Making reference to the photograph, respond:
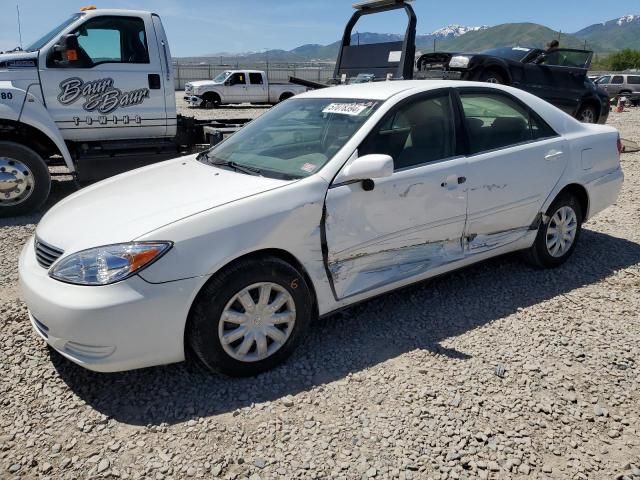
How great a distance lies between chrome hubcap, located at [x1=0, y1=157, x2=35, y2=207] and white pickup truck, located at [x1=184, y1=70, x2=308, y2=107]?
17.5 meters

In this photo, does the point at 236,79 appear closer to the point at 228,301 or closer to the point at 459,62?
the point at 459,62

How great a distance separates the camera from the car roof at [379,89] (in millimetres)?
3488

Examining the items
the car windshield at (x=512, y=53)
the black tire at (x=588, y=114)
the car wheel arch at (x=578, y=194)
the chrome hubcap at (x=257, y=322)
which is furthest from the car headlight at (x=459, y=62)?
the chrome hubcap at (x=257, y=322)

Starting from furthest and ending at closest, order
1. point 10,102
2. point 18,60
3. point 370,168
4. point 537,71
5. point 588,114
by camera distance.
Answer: point 588,114, point 537,71, point 18,60, point 10,102, point 370,168

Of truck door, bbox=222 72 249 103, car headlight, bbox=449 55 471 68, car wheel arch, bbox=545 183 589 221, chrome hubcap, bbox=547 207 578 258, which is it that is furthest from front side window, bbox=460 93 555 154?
truck door, bbox=222 72 249 103

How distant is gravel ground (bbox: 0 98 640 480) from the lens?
2293mm

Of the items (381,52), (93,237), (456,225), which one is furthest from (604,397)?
(381,52)

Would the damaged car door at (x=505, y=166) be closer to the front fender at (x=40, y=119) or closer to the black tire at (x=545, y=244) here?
the black tire at (x=545, y=244)

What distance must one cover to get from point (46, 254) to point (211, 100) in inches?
838

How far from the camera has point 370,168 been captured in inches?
114

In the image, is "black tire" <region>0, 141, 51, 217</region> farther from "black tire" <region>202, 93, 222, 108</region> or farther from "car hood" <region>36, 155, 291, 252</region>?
"black tire" <region>202, 93, 222, 108</region>

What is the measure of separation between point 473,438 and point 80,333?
194cm

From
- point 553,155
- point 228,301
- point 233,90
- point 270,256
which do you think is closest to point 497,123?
point 553,155

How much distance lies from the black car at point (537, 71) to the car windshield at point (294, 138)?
21.6 ft
